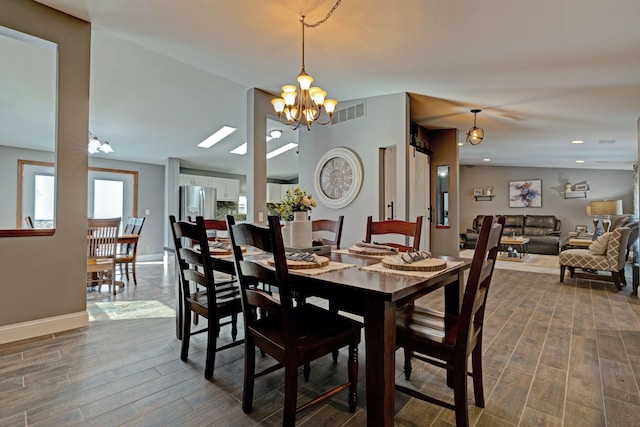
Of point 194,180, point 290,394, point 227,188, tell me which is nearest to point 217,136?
point 194,180

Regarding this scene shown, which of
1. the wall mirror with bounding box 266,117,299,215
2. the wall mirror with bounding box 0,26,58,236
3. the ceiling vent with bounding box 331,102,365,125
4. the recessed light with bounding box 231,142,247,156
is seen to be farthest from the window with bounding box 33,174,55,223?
the ceiling vent with bounding box 331,102,365,125

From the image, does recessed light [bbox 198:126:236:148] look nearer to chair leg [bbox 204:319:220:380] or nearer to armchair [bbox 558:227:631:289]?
chair leg [bbox 204:319:220:380]

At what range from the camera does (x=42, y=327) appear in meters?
2.49

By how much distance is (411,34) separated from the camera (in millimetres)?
2654

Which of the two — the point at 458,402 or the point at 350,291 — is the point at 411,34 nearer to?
the point at 350,291

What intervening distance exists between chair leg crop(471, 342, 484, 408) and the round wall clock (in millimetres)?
3132

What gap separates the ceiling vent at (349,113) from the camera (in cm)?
452

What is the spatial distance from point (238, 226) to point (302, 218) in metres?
0.70

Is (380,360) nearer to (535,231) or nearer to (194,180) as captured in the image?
(194,180)

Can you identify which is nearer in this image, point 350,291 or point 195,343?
point 350,291

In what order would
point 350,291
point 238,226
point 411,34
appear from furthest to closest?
point 411,34 < point 238,226 < point 350,291

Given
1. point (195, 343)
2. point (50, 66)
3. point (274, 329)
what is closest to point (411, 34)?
point (274, 329)

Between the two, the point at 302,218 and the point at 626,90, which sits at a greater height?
the point at 626,90

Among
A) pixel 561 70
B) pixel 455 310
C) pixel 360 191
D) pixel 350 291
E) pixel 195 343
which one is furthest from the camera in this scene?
pixel 360 191
